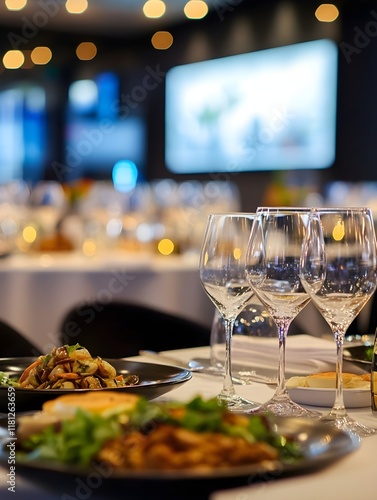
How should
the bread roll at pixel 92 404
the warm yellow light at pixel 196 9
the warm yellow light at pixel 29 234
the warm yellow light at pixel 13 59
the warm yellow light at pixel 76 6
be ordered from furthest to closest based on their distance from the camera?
the warm yellow light at pixel 13 59 → the warm yellow light at pixel 196 9 → the warm yellow light at pixel 76 6 → the warm yellow light at pixel 29 234 → the bread roll at pixel 92 404

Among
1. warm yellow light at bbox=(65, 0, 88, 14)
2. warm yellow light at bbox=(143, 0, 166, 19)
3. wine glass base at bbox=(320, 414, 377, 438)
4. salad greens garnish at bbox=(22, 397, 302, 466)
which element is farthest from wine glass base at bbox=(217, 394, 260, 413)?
warm yellow light at bbox=(143, 0, 166, 19)

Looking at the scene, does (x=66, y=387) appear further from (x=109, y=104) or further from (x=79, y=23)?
(x=109, y=104)

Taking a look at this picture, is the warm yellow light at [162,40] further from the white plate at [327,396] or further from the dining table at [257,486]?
the dining table at [257,486]

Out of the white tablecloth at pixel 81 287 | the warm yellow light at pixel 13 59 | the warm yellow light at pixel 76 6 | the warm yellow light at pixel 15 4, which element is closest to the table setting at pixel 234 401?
the white tablecloth at pixel 81 287

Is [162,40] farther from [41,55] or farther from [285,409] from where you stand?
[285,409]

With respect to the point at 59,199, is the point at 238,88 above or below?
above

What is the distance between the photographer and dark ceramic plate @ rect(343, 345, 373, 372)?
1399 mm

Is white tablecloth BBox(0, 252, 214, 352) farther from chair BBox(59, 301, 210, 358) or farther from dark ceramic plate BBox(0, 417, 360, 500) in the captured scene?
dark ceramic plate BBox(0, 417, 360, 500)

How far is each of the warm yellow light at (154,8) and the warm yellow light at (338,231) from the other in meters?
9.38

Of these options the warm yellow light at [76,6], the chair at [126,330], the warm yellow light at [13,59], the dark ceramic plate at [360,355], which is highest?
the warm yellow light at [76,6]

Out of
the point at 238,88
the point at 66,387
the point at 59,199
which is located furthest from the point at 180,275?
the point at 238,88

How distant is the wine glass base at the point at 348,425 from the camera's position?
1018 mm

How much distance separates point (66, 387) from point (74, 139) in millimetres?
11510

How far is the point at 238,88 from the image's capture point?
9883mm
